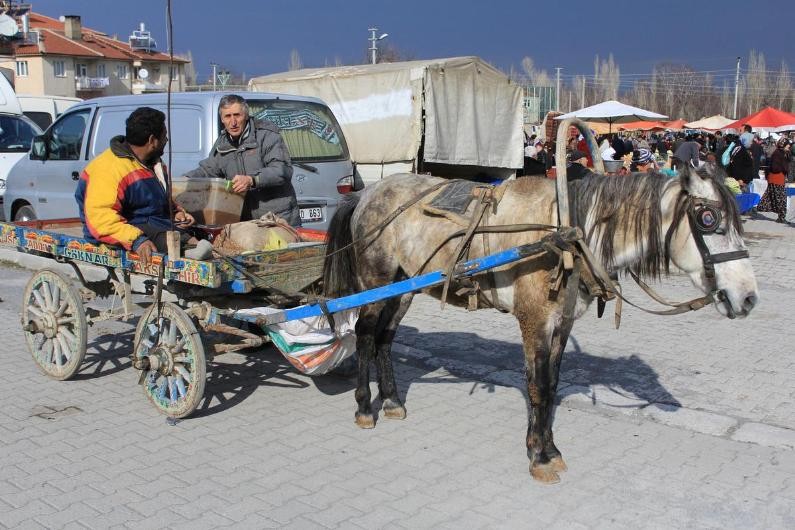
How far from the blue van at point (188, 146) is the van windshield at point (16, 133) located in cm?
469

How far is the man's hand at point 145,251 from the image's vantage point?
5.09 meters

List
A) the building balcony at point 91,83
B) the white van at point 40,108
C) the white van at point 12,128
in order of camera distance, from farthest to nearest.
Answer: the building balcony at point 91,83, the white van at point 40,108, the white van at point 12,128

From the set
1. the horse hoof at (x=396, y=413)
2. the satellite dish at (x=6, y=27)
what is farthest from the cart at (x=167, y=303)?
the satellite dish at (x=6, y=27)

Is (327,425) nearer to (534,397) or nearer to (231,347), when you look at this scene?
(231,347)

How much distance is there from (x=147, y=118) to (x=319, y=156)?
3536 mm

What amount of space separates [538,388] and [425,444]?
93 cm

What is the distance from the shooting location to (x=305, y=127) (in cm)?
874

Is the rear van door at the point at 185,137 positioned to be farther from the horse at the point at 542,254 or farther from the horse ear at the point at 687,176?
the horse ear at the point at 687,176

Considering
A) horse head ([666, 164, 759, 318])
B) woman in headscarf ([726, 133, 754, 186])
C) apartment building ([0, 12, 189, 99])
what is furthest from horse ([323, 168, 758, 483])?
apartment building ([0, 12, 189, 99])

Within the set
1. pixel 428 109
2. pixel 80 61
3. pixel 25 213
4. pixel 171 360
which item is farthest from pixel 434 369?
pixel 80 61

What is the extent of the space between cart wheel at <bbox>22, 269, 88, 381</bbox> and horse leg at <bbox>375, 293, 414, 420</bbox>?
2215 millimetres

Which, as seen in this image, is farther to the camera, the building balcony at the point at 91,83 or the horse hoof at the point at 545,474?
the building balcony at the point at 91,83

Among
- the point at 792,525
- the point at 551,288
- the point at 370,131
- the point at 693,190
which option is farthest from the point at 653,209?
the point at 370,131

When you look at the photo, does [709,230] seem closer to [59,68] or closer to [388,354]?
[388,354]
